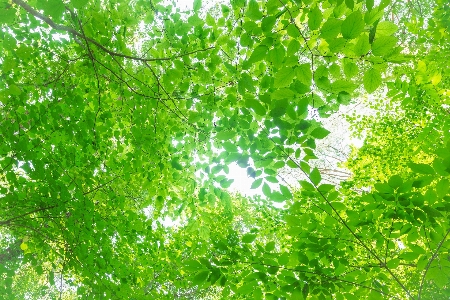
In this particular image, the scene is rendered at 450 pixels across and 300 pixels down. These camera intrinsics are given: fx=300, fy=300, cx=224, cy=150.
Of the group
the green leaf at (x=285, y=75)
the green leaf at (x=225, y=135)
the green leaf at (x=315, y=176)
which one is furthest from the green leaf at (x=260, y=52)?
the green leaf at (x=315, y=176)

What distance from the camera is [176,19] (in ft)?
9.91

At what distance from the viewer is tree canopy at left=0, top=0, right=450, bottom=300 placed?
5.22 ft

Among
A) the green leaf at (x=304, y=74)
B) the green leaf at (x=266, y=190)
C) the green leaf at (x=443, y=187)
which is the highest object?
the green leaf at (x=304, y=74)

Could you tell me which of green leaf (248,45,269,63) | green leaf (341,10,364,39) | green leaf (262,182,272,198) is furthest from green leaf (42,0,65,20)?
green leaf (262,182,272,198)

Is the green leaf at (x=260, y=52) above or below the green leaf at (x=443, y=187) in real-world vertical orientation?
above

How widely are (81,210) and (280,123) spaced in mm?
2411

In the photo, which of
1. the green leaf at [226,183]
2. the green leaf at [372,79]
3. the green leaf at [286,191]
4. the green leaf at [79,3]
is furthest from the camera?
the green leaf at [226,183]

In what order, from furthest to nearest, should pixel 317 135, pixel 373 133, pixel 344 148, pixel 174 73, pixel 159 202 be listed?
pixel 344 148
pixel 373 133
pixel 159 202
pixel 174 73
pixel 317 135

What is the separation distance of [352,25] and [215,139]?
7.41ft

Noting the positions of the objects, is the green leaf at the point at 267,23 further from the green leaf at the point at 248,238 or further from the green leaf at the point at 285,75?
the green leaf at the point at 248,238

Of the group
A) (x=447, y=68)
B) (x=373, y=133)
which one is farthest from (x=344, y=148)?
(x=447, y=68)

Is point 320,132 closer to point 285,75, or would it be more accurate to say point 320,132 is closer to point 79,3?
point 285,75

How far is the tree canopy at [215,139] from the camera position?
159 centimetres

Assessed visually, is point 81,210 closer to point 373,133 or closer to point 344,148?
point 373,133
